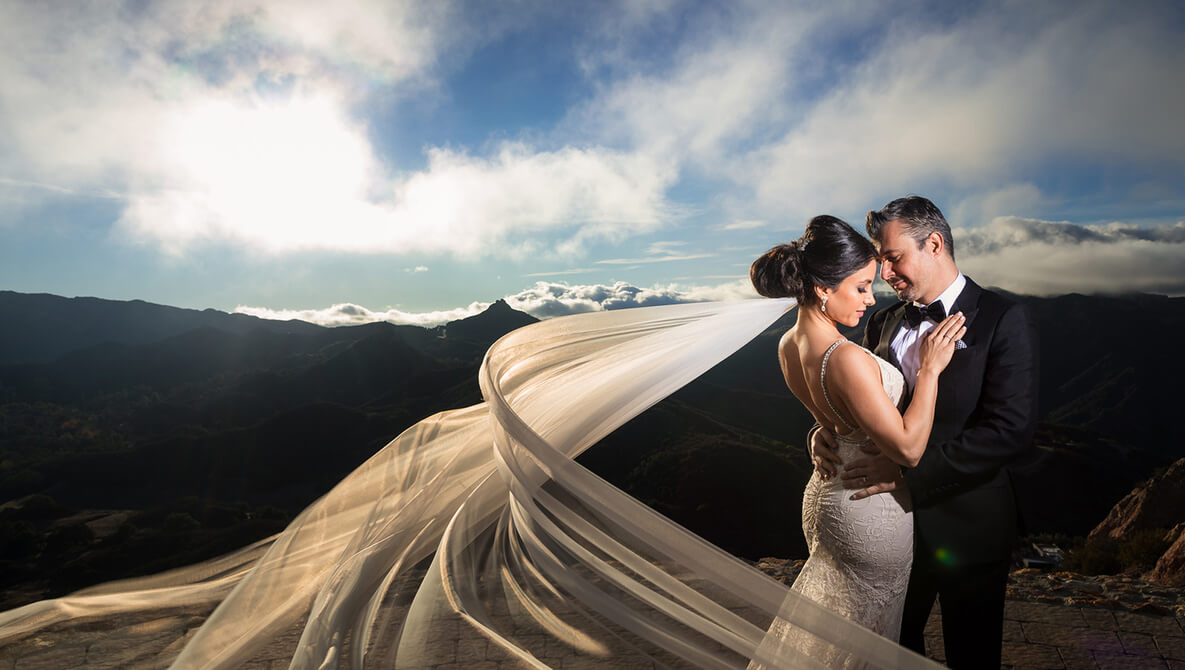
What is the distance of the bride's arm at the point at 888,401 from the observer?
1.99 m

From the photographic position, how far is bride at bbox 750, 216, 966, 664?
202 centimetres

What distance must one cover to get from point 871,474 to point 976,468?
12.7 inches

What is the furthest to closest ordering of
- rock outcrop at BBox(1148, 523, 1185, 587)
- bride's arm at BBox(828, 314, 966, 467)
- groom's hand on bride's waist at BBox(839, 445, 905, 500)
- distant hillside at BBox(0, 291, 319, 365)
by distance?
1. distant hillside at BBox(0, 291, 319, 365)
2. rock outcrop at BBox(1148, 523, 1185, 587)
3. groom's hand on bride's waist at BBox(839, 445, 905, 500)
4. bride's arm at BBox(828, 314, 966, 467)

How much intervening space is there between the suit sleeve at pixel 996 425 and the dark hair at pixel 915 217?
378mm

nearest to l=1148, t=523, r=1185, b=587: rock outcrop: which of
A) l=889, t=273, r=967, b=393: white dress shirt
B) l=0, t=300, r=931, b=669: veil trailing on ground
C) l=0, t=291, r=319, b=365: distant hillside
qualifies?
l=0, t=300, r=931, b=669: veil trailing on ground

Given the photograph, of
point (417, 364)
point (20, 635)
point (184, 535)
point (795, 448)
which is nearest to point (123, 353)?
point (417, 364)

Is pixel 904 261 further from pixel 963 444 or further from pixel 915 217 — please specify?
pixel 963 444

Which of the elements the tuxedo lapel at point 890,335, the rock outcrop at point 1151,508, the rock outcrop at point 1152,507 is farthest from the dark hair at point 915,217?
the rock outcrop at point 1152,507

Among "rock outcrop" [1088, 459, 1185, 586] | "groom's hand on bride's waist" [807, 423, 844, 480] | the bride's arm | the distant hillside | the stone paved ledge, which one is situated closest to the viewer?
the bride's arm

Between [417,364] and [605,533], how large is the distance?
57.8 meters

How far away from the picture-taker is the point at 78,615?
3.53 m

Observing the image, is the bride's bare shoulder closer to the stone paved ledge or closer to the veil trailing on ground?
the veil trailing on ground

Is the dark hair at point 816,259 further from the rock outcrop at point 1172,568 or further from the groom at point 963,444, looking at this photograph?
the rock outcrop at point 1172,568

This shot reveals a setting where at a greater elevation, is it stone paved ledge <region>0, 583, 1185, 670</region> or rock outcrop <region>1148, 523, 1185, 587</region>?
stone paved ledge <region>0, 583, 1185, 670</region>
